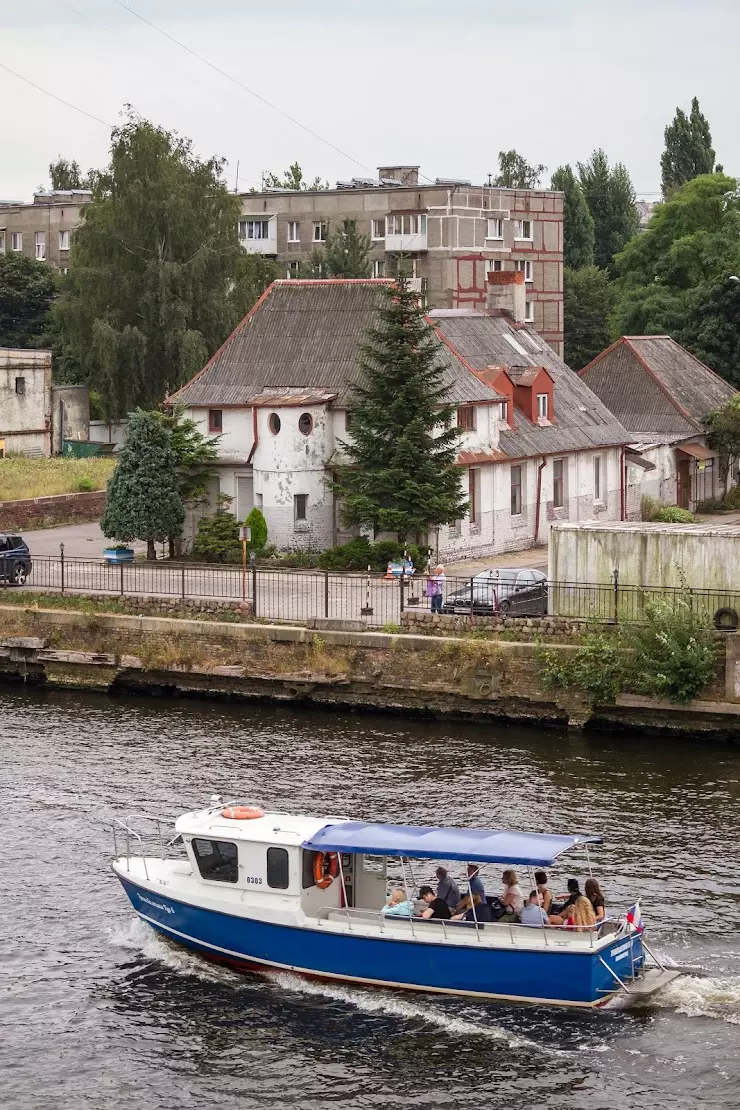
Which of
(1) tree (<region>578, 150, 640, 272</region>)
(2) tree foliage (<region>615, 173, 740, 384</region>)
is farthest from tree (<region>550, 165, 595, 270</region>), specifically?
(2) tree foliage (<region>615, 173, 740, 384</region>)

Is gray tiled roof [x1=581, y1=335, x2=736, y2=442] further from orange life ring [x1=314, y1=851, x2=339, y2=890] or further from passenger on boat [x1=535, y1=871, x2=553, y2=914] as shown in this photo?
passenger on boat [x1=535, y1=871, x2=553, y2=914]

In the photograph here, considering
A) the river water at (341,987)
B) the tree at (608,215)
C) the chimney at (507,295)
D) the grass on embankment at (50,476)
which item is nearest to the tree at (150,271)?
the grass on embankment at (50,476)

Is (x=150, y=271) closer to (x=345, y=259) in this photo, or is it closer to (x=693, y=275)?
(x=345, y=259)

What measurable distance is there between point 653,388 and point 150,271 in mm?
23315

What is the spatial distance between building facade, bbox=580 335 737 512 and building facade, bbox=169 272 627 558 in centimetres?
323

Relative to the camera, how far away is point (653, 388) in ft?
238

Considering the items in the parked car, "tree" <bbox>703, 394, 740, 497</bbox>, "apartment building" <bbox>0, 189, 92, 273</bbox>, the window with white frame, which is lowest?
the parked car

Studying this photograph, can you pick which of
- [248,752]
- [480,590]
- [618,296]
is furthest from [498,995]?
[618,296]

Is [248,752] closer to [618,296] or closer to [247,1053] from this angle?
[247,1053]

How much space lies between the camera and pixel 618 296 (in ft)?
379

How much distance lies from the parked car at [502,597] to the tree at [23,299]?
6316cm

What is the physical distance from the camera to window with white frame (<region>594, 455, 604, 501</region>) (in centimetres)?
6419

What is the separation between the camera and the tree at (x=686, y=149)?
479 feet

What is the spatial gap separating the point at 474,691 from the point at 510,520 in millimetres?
17054
